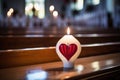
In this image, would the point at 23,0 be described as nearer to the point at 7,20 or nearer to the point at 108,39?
the point at 7,20

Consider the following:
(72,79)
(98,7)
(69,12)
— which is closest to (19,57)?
(72,79)

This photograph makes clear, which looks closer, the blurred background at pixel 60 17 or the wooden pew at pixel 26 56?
the wooden pew at pixel 26 56

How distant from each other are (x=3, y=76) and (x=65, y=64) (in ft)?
1.27

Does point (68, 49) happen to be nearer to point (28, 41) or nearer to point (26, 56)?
point (26, 56)

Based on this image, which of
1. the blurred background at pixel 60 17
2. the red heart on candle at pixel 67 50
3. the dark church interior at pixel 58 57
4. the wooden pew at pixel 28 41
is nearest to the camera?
the dark church interior at pixel 58 57

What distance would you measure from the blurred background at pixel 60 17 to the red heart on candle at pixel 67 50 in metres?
2.06

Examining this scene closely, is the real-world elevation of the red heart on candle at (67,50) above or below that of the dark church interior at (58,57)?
above

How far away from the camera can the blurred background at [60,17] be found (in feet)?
16.1

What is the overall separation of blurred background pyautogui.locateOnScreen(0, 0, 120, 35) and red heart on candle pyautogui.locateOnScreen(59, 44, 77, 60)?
6.75 feet

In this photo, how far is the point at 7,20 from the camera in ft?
22.5

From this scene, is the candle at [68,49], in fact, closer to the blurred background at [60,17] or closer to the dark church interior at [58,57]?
the dark church interior at [58,57]

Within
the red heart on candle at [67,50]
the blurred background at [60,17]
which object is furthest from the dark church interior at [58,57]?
the blurred background at [60,17]

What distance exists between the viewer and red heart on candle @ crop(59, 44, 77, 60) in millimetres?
1323

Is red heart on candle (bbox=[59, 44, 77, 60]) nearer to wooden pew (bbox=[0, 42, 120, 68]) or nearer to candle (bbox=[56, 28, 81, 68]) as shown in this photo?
candle (bbox=[56, 28, 81, 68])
